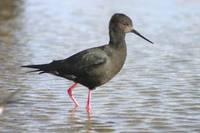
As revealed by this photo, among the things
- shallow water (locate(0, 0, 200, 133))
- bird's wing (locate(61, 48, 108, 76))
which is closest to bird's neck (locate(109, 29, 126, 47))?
bird's wing (locate(61, 48, 108, 76))

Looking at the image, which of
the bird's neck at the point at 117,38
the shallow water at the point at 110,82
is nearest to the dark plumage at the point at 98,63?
the bird's neck at the point at 117,38

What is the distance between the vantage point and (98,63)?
8523 mm

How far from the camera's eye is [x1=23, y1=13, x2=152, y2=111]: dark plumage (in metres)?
8.54

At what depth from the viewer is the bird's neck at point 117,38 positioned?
8797 mm

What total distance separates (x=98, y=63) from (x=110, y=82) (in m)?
1.81

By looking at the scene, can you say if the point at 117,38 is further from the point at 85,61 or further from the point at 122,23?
the point at 85,61

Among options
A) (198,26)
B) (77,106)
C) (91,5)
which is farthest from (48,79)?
(91,5)

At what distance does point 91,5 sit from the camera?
1988cm

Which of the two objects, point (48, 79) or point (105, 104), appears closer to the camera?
point (105, 104)

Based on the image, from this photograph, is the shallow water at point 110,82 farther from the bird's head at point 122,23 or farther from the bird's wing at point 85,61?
the bird's head at point 122,23

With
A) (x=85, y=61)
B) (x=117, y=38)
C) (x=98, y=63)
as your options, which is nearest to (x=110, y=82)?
(x=117, y=38)

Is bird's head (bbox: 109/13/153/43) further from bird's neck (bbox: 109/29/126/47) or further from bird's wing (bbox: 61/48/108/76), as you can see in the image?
bird's wing (bbox: 61/48/108/76)

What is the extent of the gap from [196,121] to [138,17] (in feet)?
31.9

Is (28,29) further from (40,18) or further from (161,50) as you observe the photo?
(161,50)
